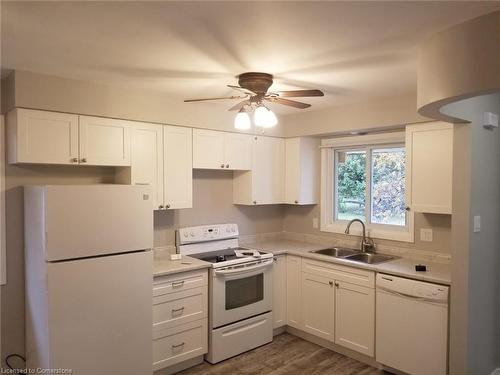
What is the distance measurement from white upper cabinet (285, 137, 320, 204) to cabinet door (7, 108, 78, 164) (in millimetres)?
2357

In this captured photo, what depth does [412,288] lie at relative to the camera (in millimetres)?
3000

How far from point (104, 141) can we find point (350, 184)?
8.86ft

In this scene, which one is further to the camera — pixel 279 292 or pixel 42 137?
pixel 279 292

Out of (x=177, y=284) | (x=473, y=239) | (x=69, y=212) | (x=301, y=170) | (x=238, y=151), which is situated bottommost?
(x=177, y=284)

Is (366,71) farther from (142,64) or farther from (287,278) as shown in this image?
(287,278)

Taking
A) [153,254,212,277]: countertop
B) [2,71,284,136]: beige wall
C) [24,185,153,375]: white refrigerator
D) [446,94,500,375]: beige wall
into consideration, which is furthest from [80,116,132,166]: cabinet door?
[446,94,500,375]: beige wall

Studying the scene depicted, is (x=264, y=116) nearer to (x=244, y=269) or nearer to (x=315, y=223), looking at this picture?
(x=244, y=269)

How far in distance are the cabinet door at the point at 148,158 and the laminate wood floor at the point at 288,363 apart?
154 cm

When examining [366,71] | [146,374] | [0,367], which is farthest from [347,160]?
[0,367]

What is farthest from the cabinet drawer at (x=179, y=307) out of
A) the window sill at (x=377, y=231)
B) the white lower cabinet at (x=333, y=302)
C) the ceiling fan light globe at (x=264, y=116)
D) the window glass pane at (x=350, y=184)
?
the window glass pane at (x=350, y=184)

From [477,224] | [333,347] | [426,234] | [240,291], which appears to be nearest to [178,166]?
[240,291]

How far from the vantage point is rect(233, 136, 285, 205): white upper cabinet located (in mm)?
4242

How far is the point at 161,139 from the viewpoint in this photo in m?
3.48

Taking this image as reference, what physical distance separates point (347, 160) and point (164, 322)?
266 centimetres
